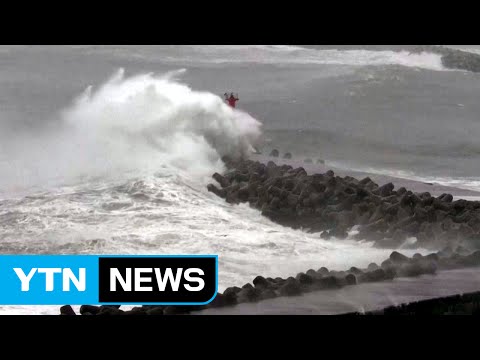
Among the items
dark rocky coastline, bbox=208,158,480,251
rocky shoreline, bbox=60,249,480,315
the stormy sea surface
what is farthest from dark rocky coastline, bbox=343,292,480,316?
dark rocky coastline, bbox=208,158,480,251

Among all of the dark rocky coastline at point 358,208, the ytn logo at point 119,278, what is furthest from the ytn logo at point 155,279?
the dark rocky coastline at point 358,208

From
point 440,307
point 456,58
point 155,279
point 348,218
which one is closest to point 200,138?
point 348,218

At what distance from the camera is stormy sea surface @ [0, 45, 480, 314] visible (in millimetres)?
17297

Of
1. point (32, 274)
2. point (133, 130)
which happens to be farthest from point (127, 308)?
point (133, 130)

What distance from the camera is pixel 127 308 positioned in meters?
13.9

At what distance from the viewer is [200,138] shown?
23688mm

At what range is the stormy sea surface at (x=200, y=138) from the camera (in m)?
17.3

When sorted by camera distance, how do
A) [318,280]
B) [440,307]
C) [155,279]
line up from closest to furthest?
1. [155,279]
2. [440,307]
3. [318,280]

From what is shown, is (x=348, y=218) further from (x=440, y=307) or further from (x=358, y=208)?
(x=440, y=307)

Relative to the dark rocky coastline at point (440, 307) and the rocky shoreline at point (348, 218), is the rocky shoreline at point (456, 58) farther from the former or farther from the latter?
the dark rocky coastline at point (440, 307)

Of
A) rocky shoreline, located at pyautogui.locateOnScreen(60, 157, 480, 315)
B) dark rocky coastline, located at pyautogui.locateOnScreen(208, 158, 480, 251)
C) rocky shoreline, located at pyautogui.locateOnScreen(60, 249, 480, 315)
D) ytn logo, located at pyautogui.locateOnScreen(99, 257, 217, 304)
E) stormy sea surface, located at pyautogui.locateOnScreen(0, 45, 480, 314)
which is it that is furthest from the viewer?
dark rocky coastline, located at pyautogui.locateOnScreen(208, 158, 480, 251)

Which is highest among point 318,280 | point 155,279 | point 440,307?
point 155,279

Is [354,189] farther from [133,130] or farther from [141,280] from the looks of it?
[141,280]

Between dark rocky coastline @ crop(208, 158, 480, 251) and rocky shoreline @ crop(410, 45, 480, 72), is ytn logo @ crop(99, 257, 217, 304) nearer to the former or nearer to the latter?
dark rocky coastline @ crop(208, 158, 480, 251)
